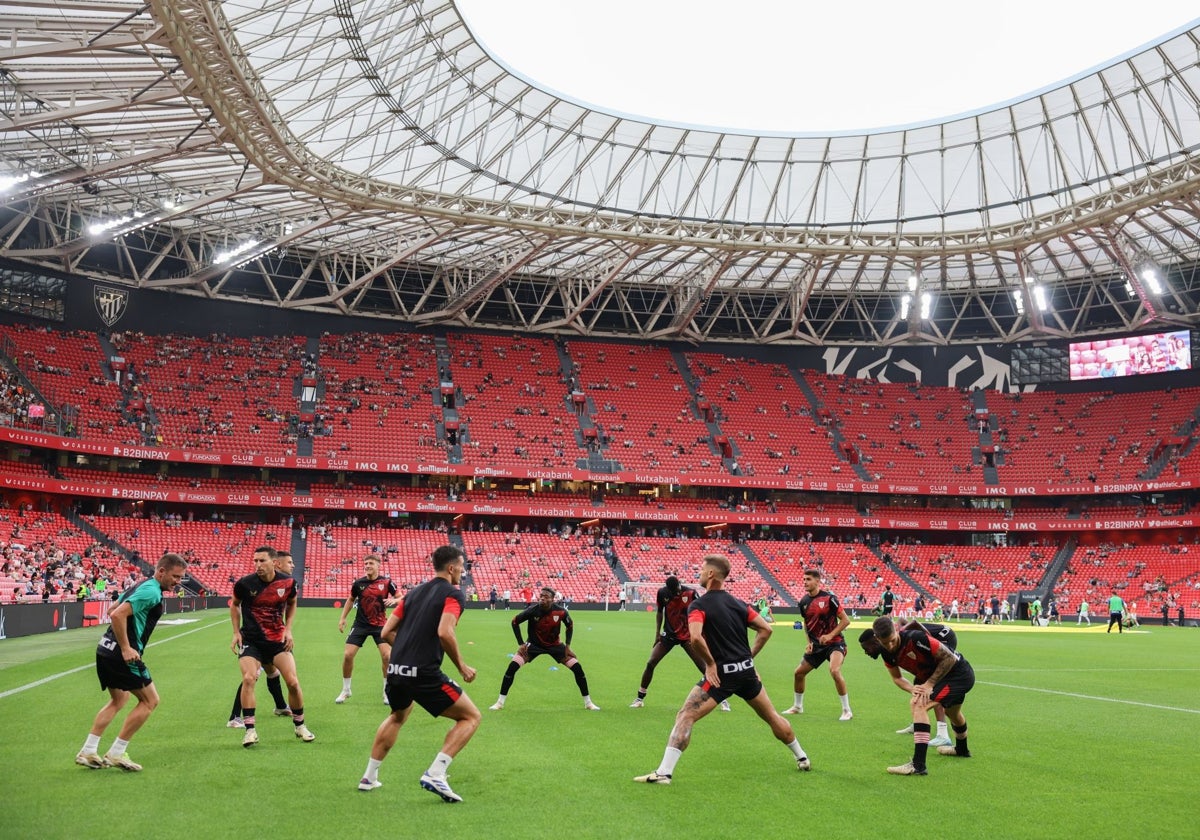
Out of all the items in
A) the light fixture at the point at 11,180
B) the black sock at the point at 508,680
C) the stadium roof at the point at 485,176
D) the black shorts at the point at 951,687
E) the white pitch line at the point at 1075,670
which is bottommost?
the white pitch line at the point at 1075,670

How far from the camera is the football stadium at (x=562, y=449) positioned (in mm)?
9234

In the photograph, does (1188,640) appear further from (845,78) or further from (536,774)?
(536,774)

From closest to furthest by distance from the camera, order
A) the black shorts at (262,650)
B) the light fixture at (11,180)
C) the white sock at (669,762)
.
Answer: the white sock at (669,762) → the black shorts at (262,650) → the light fixture at (11,180)

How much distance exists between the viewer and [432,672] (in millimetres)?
8102

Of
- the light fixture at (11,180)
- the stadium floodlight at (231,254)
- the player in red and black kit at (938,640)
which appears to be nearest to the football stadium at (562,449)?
the player in red and black kit at (938,640)

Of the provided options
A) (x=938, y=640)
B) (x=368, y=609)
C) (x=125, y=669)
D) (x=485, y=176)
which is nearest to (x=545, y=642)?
(x=368, y=609)

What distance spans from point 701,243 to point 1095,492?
3351 centimetres

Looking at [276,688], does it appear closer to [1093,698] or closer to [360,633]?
[360,633]

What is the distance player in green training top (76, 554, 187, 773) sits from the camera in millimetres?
9055

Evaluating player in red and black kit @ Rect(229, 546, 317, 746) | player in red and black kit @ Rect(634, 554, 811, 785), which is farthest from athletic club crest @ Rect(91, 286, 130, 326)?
player in red and black kit @ Rect(634, 554, 811, 785)

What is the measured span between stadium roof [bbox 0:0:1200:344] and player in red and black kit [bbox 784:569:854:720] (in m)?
23.0

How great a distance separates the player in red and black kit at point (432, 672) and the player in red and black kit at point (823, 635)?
686cm

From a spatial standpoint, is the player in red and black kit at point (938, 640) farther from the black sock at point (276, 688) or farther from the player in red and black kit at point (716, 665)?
the black sock at point (276, 688)

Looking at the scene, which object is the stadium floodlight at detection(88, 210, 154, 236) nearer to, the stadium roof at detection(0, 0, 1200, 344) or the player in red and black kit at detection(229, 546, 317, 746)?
the stadium roof at detection(0, 0, 1200, 344)
